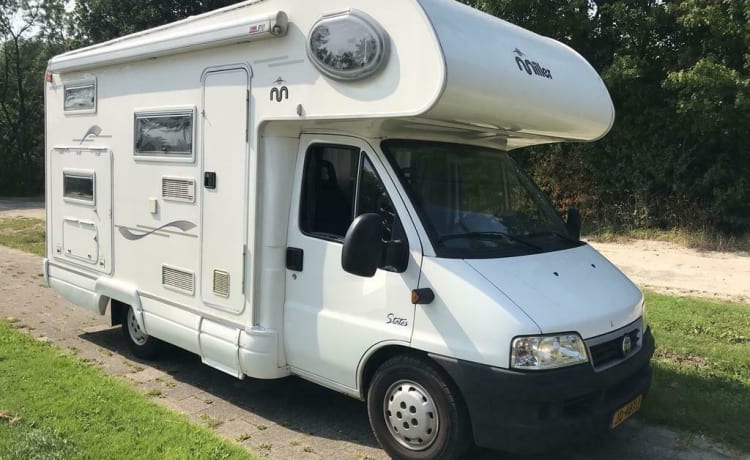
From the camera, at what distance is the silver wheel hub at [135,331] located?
6035mm

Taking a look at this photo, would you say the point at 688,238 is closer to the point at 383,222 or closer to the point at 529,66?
the point at 529,66

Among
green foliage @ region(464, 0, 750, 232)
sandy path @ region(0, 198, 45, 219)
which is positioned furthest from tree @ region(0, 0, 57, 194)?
green foliage @ region(464, 0, 750, 232)

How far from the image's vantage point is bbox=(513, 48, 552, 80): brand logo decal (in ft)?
13.5

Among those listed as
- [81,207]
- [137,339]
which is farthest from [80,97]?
[137,339]

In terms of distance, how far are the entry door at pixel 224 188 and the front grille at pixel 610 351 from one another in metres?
2.51

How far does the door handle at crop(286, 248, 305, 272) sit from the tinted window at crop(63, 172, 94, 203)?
9.41 ft

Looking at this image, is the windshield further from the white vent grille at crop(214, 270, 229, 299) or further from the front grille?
the white vent grille at crop(214, 270, 229, 299)

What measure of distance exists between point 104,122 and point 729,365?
6.45 m

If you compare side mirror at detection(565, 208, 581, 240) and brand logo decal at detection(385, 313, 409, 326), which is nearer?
brand logo decal at detection(385, 313, 409, 326)

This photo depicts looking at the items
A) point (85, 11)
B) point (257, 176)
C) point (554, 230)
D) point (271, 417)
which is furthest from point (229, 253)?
point (85, 11)

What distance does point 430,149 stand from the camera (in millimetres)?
4273

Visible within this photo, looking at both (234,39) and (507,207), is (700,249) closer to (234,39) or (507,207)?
(507,207)

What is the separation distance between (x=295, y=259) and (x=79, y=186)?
3.28 m

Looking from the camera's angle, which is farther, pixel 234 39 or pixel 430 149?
pixel 234 39
